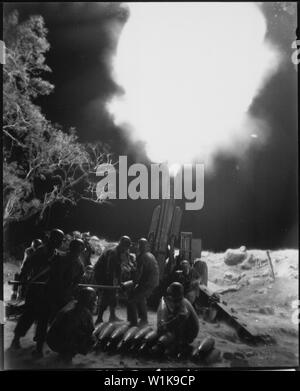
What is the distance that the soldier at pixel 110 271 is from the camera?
4.10 m

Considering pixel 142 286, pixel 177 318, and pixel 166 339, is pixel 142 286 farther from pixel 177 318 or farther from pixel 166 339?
pixel 166 339

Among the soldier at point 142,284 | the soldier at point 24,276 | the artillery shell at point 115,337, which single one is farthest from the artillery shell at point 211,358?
the soldier at point 24,276

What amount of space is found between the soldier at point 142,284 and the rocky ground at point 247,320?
0.11 meters

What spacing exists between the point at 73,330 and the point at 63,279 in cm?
55

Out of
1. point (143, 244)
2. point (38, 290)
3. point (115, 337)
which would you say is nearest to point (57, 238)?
point (38, 290)

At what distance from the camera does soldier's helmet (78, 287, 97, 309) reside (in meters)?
4.03

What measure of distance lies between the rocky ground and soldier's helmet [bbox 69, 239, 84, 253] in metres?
0.71

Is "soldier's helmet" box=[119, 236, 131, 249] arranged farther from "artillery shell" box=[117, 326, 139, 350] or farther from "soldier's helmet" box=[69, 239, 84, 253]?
"artillery shell" box=[117, 326, 139, 350]

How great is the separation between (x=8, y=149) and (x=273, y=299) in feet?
11.8

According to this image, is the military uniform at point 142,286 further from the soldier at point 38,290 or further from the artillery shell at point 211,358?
the soldier at point 38,290

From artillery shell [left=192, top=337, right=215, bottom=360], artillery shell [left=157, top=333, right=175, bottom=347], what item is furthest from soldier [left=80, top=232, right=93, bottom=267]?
artillery shell [left=192, top=337, right=215, bottom=360]

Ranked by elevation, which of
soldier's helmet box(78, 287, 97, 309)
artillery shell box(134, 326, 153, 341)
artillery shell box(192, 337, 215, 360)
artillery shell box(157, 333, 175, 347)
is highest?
soldier's helmet box(78, 287, 97, 309)

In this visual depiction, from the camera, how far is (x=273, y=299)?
4.25 meters

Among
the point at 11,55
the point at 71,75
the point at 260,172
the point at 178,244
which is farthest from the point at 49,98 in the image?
the point at 260,172
